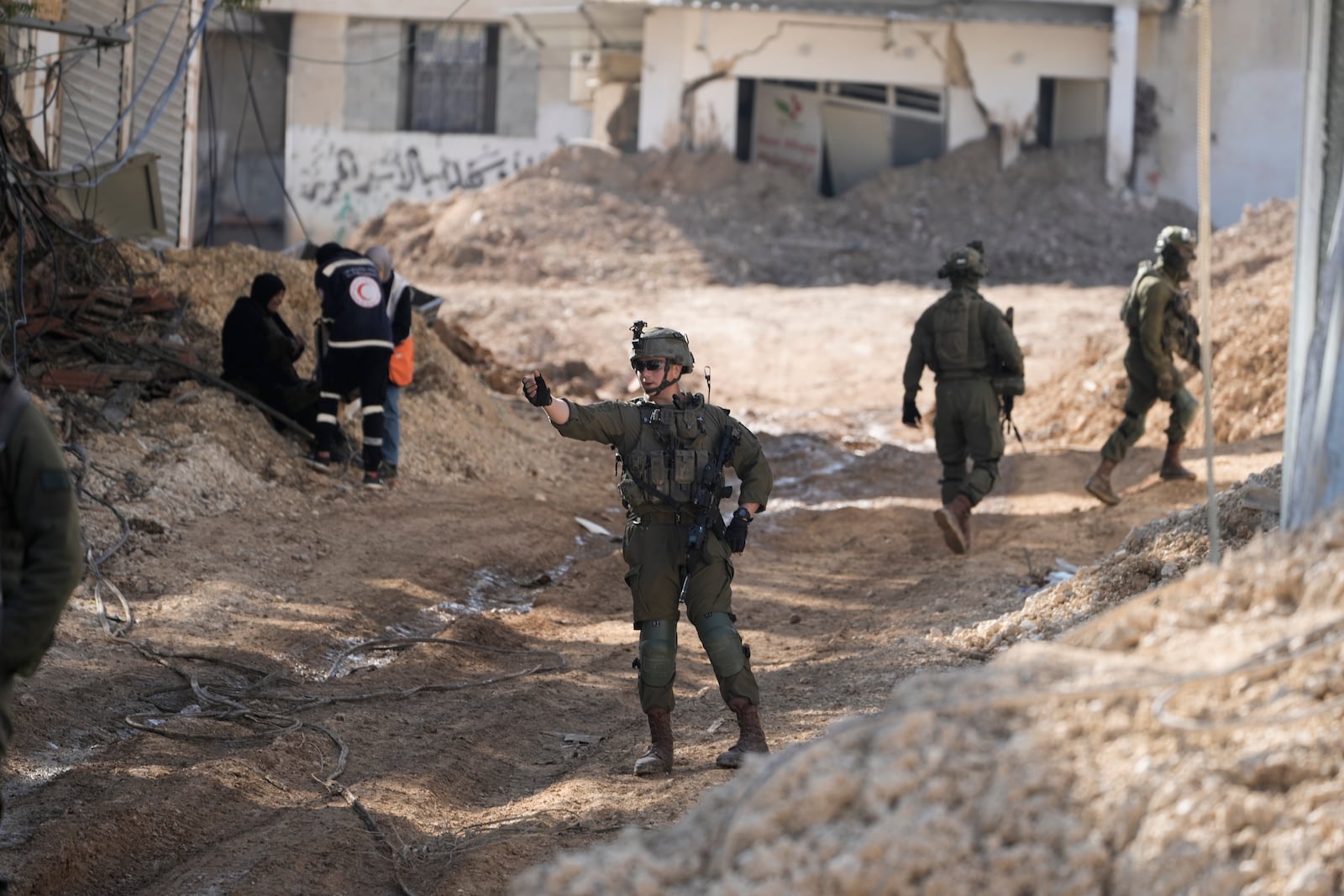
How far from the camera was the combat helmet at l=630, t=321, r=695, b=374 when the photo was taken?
220 inches

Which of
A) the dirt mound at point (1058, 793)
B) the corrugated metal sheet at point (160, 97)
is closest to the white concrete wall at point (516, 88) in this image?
the corrugated metal sheet at point (160, 97)

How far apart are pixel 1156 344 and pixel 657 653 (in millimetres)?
6427

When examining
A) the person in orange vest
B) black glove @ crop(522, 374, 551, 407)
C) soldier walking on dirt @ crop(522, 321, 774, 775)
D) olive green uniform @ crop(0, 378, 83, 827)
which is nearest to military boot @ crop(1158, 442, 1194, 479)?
the person in orange vest

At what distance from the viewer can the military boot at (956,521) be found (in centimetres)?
937

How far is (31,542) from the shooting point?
331 centimetres

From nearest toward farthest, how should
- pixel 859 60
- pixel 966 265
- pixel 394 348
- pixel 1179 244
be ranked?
pixel 966 265, pixel 1179 244, pixel 394 348, pixel 859 60

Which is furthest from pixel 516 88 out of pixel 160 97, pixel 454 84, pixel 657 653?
pixel 657 653

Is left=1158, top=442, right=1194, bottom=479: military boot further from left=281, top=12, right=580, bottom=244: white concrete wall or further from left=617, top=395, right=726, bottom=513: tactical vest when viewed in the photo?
left=281, top=12, right=580, bottom=244: white concrete wall

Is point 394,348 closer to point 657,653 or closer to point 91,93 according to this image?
point 91,93

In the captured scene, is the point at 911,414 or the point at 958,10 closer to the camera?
the point at 911,414

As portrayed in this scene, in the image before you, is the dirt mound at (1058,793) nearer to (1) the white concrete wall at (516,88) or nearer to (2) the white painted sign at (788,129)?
(2) the white painted sign at (788,129)

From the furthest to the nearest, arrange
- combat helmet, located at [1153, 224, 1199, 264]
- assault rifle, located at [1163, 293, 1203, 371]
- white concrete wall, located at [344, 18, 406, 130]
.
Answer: white concrete wall, located at [344, 18, 406, 130], assault rifle, located at [1163, 293, 1203, 371], combat helmet, located at [1153, 224, 1199, 264]

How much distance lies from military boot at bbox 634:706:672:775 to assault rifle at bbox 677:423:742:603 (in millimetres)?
438

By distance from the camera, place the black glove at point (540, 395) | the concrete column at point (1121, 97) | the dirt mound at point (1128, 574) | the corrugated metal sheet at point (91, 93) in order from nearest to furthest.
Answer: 1. the black glove at point (540, 395)
2. the dirt mound at point (1128, 574)
3. the corrugated metal sheet at point (91, 93)
4. the concrete column at point (1121, 97)
